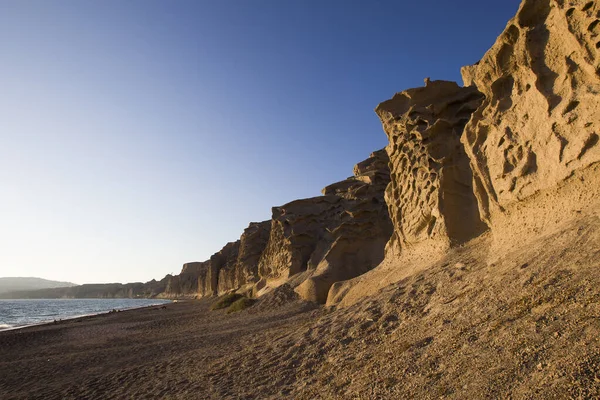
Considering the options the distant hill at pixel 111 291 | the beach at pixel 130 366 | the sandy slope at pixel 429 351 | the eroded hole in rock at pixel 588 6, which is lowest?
the distant hill at pixel 111 291

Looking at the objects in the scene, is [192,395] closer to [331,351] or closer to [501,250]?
[331,351]

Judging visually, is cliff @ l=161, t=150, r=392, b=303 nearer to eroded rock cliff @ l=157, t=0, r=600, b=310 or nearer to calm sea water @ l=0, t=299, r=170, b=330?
eroded rock cliff @ l=157, t=0, r=600, b=310

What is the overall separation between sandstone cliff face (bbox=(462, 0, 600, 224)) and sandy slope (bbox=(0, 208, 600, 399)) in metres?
1.42

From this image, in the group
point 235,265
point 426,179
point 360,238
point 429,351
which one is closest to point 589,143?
point 429,351

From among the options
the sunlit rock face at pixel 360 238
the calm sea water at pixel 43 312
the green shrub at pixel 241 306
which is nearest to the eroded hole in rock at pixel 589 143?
the sunlit rock face at pixel 360 238

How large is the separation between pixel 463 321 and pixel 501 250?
3578 mm

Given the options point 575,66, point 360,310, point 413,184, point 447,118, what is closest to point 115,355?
point 360,310

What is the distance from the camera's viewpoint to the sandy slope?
3879 mm

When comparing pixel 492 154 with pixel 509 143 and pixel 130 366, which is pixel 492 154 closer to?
pixel 509 143

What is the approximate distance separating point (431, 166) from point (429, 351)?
854 cm

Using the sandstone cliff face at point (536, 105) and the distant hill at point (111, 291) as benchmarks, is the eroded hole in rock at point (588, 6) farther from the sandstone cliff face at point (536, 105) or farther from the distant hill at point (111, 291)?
the distant hill at point (111, 291)

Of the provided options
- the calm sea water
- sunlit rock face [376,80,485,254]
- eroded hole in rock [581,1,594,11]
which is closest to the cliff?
sunlit rock face [376,80,485,254]

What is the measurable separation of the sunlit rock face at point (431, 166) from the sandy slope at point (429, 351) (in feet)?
4.51

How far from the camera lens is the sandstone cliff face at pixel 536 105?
22.4ft
